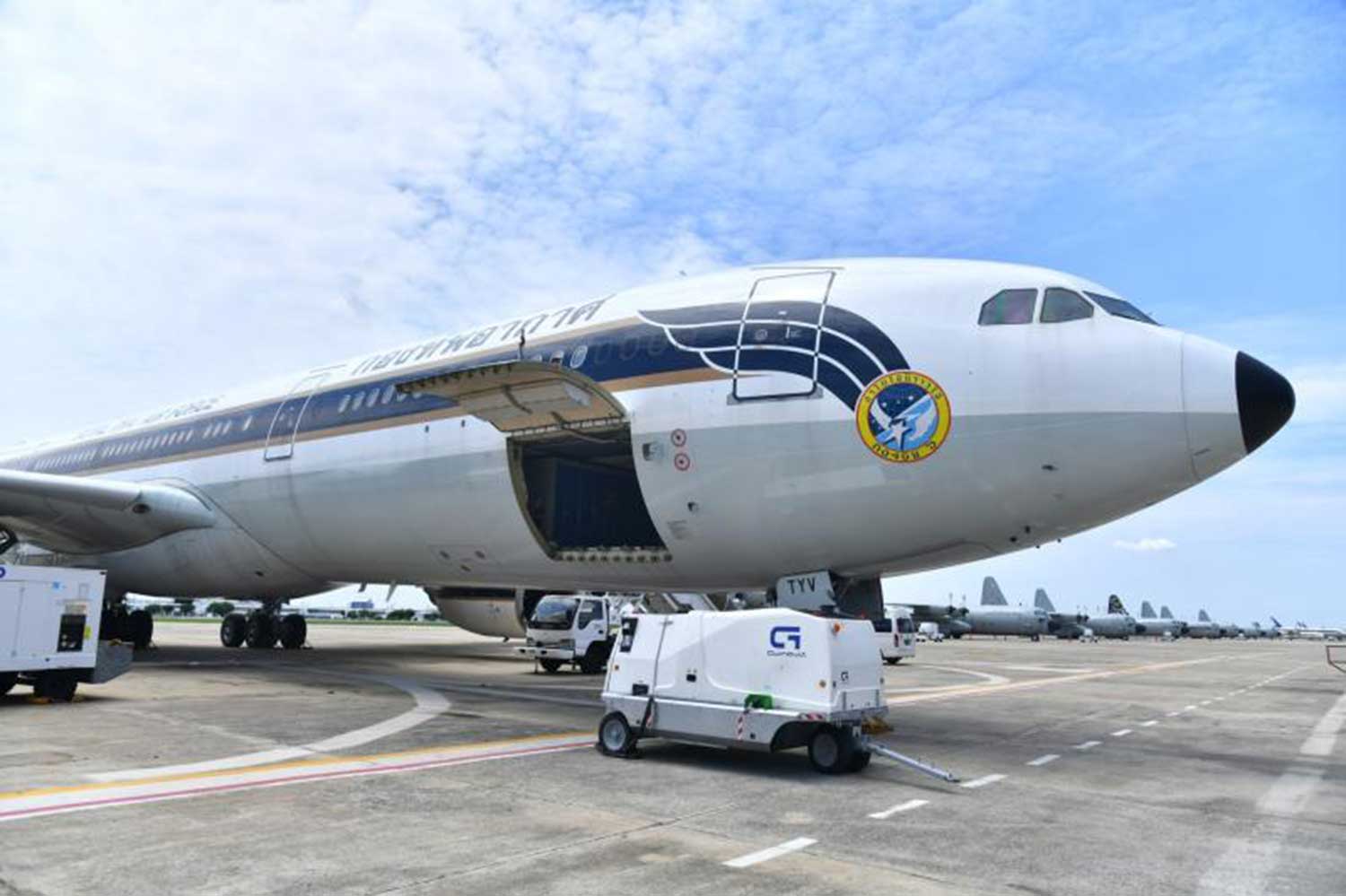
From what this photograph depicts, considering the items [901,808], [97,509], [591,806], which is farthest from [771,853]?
[97,509]

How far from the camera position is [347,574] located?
59.8 feet

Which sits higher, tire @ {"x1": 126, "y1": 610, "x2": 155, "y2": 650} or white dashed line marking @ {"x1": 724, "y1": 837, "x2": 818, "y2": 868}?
tire @ {"x1": 126, "y1": 610, "x2": 155, "y2": 650}

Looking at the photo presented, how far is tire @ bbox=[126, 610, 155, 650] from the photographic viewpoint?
2473 centimetres

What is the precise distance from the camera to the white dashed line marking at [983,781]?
27.9ft

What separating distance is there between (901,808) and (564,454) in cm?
770

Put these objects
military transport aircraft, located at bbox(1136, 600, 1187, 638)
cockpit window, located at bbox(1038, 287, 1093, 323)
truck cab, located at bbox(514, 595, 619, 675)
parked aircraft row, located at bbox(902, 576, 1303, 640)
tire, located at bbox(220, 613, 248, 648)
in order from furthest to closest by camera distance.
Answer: military transport aircraft, located at bbox(1136, 600, 1187, 638)
parked aircraft row, located at bbox(902, 576, 1303, 640)
tire, located at bbox(220, 613, 248, 648)
truck cab, located at bbox(514, 595, 619, 675)
cockpit window, located at bbox(1038, 287, 1093, 323)

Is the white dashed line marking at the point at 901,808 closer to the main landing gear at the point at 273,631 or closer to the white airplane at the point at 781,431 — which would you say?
the white airplane at the point at 781,431

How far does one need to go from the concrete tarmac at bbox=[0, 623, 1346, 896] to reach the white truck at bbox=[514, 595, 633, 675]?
24.3 feet

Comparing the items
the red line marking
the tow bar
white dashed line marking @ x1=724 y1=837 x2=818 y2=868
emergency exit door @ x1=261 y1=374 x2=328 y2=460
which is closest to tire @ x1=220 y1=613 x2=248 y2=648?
emergency exit door @ x1=261 y1=374 x2=328 y2=460

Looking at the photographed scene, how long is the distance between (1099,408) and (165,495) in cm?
1824

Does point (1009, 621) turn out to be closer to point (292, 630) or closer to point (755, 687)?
point (292, 630)

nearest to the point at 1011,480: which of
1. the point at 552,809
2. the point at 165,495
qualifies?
the point at 552,809

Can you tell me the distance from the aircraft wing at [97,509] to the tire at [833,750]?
1514 cm

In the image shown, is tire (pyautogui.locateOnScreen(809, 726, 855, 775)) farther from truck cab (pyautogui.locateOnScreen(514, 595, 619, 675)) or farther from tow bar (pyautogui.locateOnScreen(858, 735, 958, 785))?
truck cab (pyautogui.locateOnScreen(514, 595, 619, 675))
